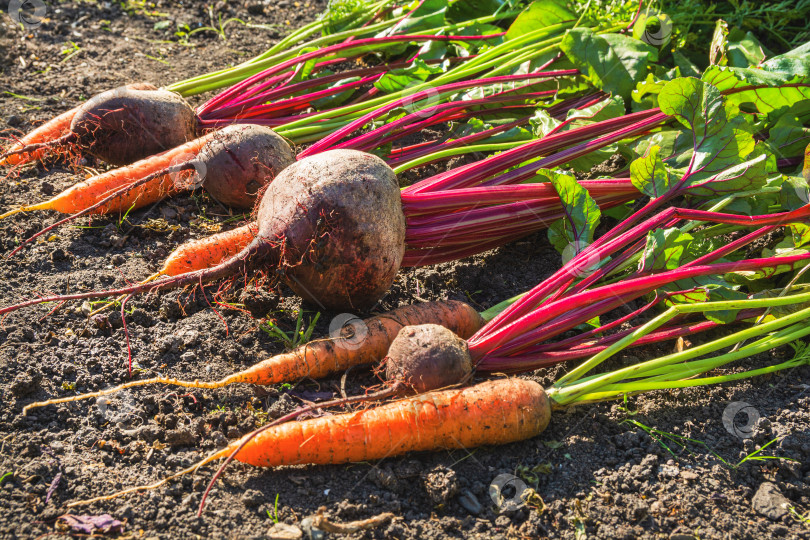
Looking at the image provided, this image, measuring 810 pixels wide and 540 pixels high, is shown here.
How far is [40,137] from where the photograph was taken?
398 cm

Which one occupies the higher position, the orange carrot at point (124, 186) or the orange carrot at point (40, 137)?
the orange carrot at point (40, 137)

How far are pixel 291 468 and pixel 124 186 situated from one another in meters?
1.97

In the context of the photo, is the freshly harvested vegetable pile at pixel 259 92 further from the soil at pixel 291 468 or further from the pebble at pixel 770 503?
the pebble at pixel 770 503

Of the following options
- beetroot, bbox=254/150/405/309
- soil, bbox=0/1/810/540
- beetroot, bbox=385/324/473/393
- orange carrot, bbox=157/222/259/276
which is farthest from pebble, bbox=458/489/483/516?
orange carrot, bbox=157/222/259/276

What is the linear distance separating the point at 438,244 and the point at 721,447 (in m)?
1.55

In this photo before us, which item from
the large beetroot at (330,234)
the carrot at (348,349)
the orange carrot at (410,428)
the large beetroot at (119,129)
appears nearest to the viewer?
the orange carrot at (410,428)

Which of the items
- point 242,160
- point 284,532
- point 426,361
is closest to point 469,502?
point 426,361

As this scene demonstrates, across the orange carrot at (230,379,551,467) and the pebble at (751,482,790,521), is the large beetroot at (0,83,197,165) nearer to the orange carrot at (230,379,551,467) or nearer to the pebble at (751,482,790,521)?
the orange carrot at (230,379,551,467)

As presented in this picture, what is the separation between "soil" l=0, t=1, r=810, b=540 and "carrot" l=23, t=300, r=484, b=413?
3.1 inches

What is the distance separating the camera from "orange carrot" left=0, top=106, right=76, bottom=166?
3838 millimetres

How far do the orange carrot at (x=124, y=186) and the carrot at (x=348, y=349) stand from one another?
1435mm

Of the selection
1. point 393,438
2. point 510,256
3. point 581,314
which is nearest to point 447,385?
point 393,438

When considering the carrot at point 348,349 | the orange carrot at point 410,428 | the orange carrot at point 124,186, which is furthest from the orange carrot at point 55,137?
the orange carrot at point 410,428

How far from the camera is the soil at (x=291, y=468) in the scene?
7.05 feet
